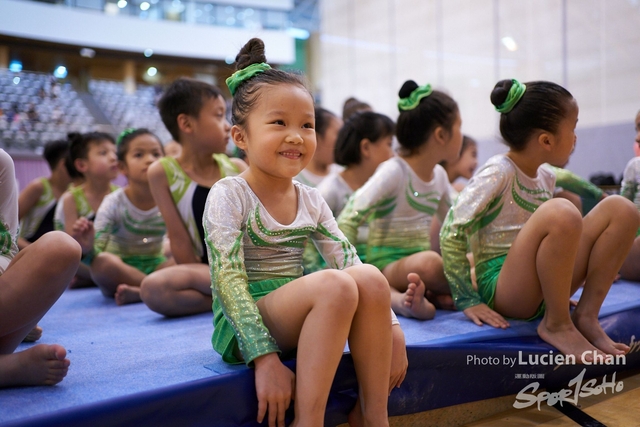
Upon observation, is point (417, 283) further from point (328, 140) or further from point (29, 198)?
point (29, 198)

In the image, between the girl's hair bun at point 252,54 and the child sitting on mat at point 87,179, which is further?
the child sitting on mat at point 87,179

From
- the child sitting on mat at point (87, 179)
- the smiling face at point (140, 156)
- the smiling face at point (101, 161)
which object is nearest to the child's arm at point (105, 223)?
the smiling face at point (140, 156)

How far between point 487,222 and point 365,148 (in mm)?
880

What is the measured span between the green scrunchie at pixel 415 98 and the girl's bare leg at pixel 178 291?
938mm

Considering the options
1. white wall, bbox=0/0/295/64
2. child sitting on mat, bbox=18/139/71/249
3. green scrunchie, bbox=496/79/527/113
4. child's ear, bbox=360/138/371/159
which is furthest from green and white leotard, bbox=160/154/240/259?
white wall, bbox=0/0/295/64

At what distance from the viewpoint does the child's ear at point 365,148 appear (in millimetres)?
2435

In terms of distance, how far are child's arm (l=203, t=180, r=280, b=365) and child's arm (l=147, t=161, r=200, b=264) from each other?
90 cm

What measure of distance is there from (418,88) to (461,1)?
182 inches

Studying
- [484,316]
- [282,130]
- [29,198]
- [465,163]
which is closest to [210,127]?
[282,130]

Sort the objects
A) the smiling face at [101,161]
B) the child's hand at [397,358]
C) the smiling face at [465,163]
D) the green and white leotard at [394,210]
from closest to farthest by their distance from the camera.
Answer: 1. the child's hand at [397,358]
2. the green and white leotard at [394,210]
3. the smiling face at [101,161]
4. the smiling face at [465,163]

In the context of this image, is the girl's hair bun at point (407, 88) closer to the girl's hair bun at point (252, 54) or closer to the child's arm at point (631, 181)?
the girl's hair bun at point (252, 54)

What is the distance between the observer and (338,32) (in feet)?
27.9

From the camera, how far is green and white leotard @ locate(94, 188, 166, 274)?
256 centimetres

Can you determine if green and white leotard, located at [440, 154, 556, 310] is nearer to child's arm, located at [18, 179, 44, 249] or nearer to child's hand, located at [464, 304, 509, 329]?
child's hand, located at [464, 304, 509, 329]
